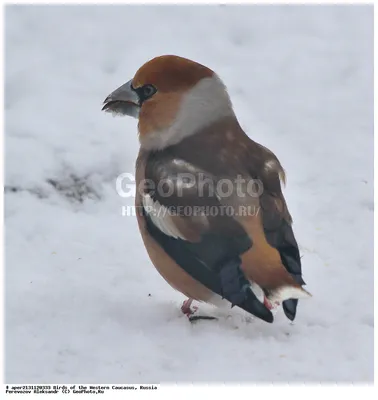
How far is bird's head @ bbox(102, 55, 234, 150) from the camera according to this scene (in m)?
3.06

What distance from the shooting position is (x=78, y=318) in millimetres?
3029

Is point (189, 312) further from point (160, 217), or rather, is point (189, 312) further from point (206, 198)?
point (206, 198)

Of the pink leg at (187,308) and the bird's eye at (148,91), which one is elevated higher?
the bird's eye at (148,91)

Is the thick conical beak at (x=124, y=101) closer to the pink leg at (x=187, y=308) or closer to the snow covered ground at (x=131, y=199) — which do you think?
the snow covered ground at (x=131, y=199)

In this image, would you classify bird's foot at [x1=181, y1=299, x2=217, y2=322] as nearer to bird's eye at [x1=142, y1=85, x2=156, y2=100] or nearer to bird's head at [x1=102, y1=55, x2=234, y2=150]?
bird's head at [x1=102, y1=55, x2=234, y2=150]

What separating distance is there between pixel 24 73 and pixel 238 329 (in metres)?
2.63

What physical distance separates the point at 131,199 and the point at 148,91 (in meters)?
0.91

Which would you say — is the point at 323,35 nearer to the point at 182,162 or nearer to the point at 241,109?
the point at 241,109

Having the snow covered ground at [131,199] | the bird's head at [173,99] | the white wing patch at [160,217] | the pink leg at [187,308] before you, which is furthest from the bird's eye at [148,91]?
the pink leg at [187,308]

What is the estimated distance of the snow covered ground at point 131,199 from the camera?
2.85 metres

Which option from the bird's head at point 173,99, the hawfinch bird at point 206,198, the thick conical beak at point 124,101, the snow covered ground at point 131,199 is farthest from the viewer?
the thick conical beak at point 124,101

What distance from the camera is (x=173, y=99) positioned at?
3.11 m

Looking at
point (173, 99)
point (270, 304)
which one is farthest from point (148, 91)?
point (270, 304)

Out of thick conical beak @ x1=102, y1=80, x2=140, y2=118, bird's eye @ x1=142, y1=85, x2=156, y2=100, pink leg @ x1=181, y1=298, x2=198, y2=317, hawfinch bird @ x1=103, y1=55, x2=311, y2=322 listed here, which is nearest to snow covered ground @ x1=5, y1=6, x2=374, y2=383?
→ pink leg @ x1=181, y1=298, x2=198, y2=317
